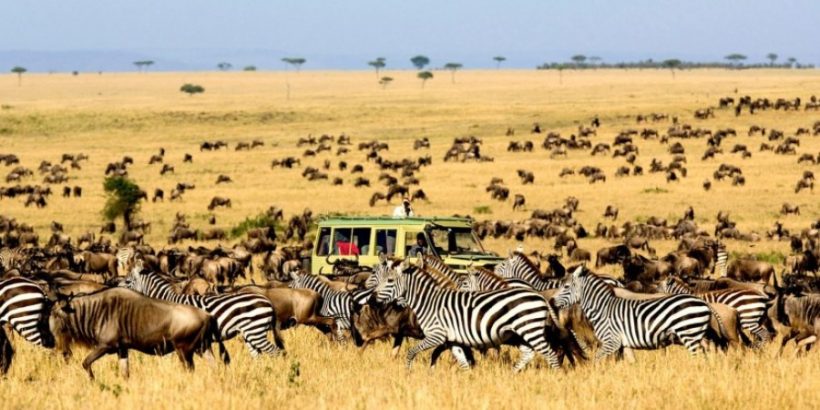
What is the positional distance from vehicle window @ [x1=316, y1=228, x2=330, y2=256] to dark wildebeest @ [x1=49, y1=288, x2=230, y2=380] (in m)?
7.77

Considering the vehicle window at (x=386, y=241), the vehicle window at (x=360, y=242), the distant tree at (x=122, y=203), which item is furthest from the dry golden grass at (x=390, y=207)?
→ the vehicle window at (x=360, y=242)

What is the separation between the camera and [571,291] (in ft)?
47.5

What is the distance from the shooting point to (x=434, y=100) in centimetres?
11375

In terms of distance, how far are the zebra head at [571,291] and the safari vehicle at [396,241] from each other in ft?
15.3

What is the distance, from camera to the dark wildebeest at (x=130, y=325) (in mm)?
12742

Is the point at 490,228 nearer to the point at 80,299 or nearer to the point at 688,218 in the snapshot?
the point at 688,218

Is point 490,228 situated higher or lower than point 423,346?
lower

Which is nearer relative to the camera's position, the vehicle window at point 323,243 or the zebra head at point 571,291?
the zebra head at point 571,291

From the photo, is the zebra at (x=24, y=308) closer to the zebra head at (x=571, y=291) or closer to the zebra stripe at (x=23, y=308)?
the zebra stripe at (x=23, y=308)

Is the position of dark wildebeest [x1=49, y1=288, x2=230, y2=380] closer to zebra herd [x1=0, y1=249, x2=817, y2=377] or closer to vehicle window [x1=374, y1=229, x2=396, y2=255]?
zebra herd [x1=0, y1=249, x2=817, y2=377]

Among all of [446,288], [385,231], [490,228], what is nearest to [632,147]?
[490,228]

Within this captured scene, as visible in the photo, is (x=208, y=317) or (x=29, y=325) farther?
(x=29, y=325)

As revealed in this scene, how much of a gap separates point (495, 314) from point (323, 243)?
8.08 meters

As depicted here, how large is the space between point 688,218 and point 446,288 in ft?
94.0
